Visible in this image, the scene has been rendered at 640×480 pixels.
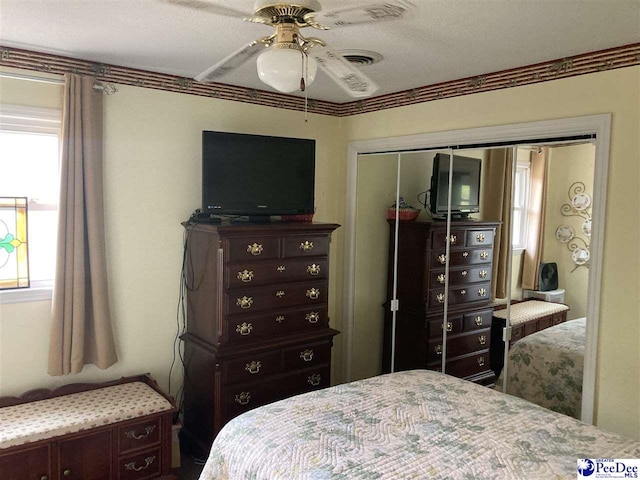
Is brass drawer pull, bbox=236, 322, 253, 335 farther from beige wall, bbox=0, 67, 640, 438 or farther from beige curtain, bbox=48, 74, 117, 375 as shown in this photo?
beige curtain, bbox=48, 74, 117, 375

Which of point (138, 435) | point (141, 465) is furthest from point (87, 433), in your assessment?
point (141, 465)

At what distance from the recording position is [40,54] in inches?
105

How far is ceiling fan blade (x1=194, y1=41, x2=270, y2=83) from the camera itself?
5.85ft

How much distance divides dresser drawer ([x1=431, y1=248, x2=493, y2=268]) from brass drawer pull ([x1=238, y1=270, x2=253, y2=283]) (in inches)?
48.1

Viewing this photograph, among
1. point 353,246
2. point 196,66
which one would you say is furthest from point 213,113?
point 353,246

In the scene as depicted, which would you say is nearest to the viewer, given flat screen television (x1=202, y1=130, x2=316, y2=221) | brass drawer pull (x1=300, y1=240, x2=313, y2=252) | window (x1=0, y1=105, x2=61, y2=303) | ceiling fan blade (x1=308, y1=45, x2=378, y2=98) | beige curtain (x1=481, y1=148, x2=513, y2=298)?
ceiling fan blade (x1=308, y1=45, x2=378, y2=98)

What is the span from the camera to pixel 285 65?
5.23 feet

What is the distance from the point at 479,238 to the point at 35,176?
2.59 metres

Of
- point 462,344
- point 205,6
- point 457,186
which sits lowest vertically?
point 462,344

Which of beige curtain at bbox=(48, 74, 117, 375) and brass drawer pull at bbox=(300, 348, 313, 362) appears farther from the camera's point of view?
brass drawer pull at bbox=(300, 348, 313, 362)

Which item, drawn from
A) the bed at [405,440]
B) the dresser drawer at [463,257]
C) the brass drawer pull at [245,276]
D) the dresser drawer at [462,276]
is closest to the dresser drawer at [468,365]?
the dresser drawer at [462,276]

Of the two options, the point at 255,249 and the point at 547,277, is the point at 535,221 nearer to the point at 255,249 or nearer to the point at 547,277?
the point at 547,277

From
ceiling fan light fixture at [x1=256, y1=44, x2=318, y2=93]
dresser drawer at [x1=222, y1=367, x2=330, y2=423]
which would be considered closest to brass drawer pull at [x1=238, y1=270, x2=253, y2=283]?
dresser drawer at [x1=222, y1=367, x2=330, y2=423]

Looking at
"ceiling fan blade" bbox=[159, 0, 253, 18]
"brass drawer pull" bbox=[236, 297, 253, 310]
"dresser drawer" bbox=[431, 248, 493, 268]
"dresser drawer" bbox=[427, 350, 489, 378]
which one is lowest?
"dresser drawer" bbox=[427, 350, 489, 378]
